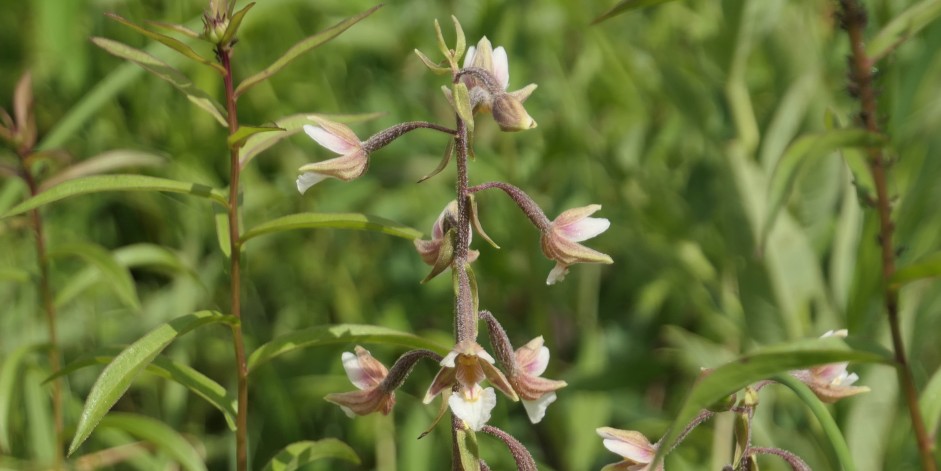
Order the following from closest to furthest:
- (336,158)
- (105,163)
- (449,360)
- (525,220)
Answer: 1. (449,360)
2. (336,158)
3. (105,163)
4. (525,220)

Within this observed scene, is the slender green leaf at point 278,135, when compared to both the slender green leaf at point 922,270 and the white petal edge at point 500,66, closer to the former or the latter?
the white petal edge at point 500,66

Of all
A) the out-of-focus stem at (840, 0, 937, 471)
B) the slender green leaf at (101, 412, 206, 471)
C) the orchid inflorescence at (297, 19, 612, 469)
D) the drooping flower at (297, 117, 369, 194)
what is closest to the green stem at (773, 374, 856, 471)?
the out-of-focus stem at (840, 0, 937, 471)

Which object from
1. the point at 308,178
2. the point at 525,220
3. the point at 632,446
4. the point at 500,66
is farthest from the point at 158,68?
the point at 525,220

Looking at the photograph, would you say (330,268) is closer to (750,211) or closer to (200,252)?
(200,252)

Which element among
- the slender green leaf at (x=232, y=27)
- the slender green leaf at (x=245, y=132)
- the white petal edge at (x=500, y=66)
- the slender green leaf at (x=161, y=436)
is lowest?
the slender green leaf at (x=161, y=436)

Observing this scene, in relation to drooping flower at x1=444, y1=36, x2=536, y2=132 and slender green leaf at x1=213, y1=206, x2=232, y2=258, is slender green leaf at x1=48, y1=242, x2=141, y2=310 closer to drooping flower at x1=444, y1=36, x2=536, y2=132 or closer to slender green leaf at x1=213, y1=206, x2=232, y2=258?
slender green leaf at x1=213, y1=206, x2=232, y2=258

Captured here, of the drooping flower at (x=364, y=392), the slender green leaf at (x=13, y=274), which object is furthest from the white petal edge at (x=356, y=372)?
the slender green leaf at (x=13, y=274)

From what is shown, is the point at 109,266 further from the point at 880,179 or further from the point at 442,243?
the point at 880,179
